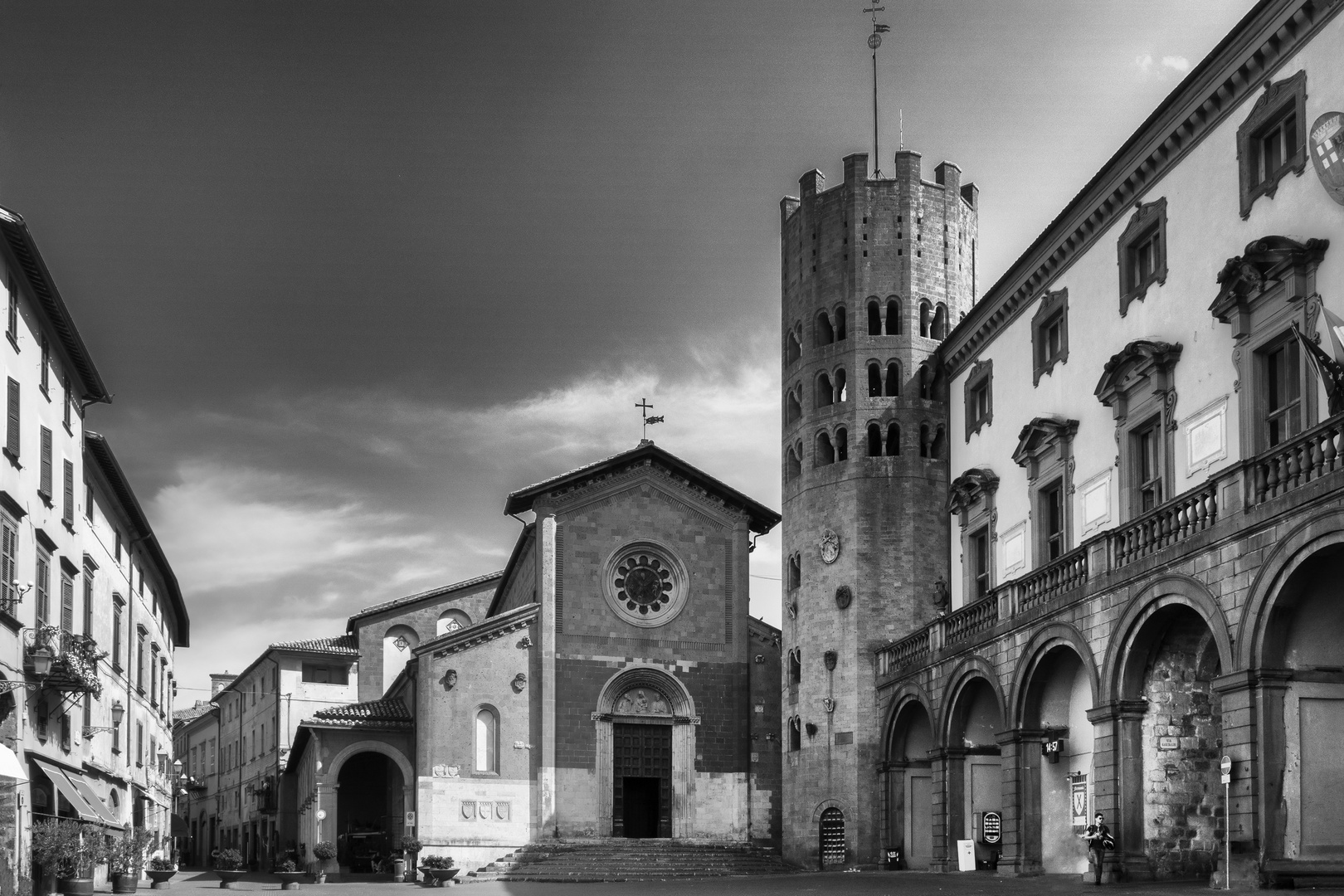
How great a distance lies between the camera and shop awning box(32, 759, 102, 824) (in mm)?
28516

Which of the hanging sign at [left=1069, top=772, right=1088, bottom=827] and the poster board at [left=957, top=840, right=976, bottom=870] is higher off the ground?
the hanging sign at [left=1069, top=772, right=1088, bottom=827]

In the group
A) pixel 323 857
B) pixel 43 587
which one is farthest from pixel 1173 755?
pixel 323 857

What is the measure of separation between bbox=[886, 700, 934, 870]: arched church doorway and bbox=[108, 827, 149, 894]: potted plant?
679 inches

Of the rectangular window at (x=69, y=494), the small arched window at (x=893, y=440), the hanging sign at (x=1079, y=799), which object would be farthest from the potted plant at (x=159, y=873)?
the hanging sign at (x=1079, y=799)

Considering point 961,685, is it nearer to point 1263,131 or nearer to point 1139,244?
point 1139,244

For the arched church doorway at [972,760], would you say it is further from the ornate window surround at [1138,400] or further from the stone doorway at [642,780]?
the stone doorway at [642,780]

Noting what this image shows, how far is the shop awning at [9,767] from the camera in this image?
22.6 meters

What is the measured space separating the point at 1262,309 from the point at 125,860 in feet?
82.3

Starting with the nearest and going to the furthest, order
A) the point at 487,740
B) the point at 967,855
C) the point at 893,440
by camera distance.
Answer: the point at 967,855
the point at 893,440
the point at 487,740

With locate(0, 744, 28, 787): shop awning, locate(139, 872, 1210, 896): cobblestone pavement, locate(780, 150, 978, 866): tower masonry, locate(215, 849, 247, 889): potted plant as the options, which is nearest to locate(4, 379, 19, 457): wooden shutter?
locate(0, 744, 28, 787): shop awning

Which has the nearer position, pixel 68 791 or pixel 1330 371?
pixel 1330 371

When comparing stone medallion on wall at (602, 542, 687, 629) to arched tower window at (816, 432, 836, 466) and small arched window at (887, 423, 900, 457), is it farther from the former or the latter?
small arched window at (887, 423, 900, 457)

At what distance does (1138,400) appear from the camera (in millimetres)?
28219

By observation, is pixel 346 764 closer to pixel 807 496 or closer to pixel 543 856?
pixel 543 856
